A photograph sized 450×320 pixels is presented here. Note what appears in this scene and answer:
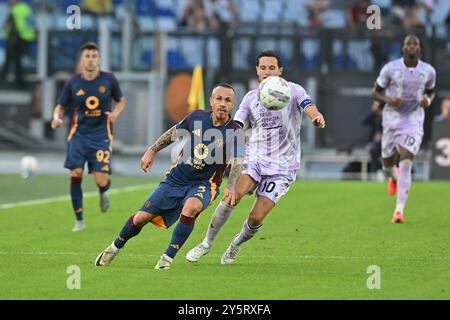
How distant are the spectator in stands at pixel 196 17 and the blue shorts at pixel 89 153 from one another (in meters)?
15.5

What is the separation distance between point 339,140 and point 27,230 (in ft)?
49.5

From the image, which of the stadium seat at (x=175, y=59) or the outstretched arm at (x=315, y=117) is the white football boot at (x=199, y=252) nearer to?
the outstretched arm at (x=315, y=117)

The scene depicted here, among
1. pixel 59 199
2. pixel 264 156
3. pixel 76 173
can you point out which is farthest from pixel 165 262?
pixel 59 199

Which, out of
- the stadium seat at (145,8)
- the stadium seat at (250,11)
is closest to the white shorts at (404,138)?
the stadium seat at (250,11)

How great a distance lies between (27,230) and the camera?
15570 mm

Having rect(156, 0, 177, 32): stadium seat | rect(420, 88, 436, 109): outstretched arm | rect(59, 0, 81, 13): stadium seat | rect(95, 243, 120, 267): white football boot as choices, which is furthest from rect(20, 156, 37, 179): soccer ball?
rect(95, 243, 120, 267): white football boot

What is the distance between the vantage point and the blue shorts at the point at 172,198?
37.7 ft

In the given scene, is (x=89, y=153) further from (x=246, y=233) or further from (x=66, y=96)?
(x=246, y=233)

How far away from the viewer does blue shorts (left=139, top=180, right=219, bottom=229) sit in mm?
11492

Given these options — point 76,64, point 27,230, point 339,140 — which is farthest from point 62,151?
point 27,230

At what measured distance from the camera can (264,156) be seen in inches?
472

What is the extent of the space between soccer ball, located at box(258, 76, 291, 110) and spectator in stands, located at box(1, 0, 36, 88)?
2070cm

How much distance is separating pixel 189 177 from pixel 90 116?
16.2 ft

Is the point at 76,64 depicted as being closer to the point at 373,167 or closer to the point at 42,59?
the point at 42,59
